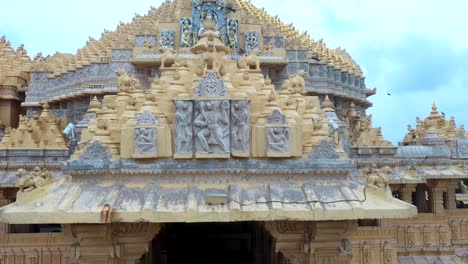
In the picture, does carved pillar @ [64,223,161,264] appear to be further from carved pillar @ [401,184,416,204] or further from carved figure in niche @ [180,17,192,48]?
carved figure in niche @ [180,17,192,48]

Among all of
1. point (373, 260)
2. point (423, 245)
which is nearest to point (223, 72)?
point (373, 260)

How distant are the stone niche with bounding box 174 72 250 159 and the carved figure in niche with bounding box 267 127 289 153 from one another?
0.33 m

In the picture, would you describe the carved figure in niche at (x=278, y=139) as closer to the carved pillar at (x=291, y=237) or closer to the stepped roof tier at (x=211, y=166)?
the stepped roof tier at (x=211, y=166)

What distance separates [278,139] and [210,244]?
7132 mm

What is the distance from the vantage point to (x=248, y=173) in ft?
21.7

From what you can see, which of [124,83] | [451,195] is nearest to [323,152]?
[124,83]

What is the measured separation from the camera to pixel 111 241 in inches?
257

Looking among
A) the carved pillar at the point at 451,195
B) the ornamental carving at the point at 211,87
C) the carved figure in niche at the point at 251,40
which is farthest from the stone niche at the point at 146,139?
the carved figure in niche at the point at 251,40

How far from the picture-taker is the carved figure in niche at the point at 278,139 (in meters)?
6.61

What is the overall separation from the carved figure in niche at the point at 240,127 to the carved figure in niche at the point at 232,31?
13.5 meters

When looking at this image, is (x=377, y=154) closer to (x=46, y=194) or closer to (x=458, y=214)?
(x=458, y=214)

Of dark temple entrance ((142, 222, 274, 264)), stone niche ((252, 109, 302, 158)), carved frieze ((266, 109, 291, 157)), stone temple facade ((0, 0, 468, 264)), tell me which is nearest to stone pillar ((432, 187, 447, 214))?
dark temple entrance ((142, 222, 274, 264))

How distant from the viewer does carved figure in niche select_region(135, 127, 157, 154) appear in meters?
6.42

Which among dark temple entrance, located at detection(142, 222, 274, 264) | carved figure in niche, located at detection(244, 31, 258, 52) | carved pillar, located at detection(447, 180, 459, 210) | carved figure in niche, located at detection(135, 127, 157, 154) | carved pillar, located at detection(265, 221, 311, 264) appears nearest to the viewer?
carved figure in niche, located at detection(135, 127, 157, 154)
